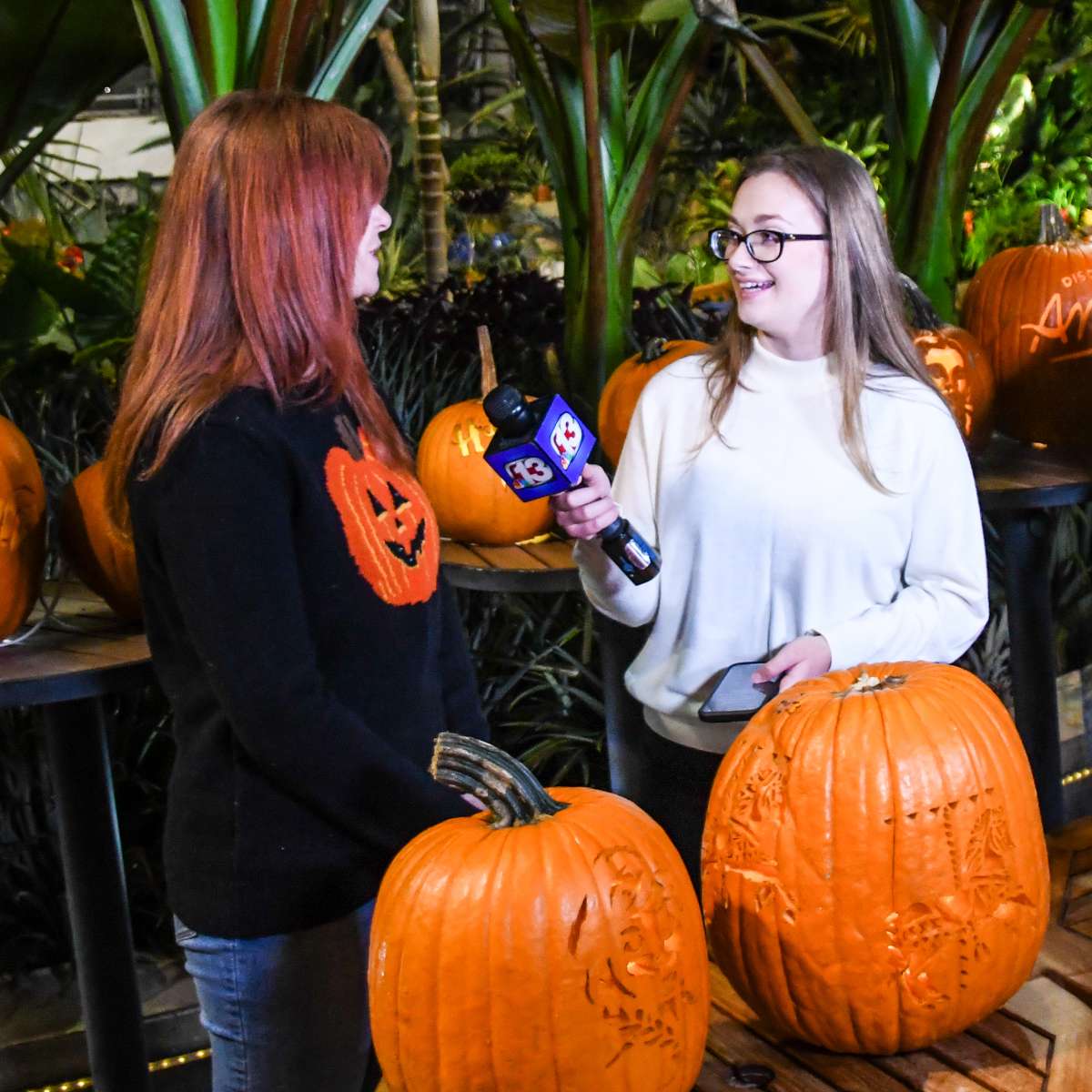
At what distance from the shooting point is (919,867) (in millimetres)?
1054

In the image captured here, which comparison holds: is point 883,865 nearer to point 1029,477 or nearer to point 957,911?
point 957,911

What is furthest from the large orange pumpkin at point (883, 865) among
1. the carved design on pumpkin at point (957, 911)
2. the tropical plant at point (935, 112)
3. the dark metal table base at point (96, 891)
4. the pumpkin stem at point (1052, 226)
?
the tropical plant at point (935, 112)

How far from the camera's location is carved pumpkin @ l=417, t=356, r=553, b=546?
2357 mm

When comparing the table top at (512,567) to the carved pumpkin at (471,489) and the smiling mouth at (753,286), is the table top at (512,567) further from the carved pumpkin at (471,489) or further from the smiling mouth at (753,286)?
the smiling mouth at (753,286)

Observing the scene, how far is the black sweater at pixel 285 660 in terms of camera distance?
122cm

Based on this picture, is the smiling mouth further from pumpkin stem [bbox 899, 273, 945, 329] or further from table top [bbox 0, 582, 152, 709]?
table top [bbox 0, 582, 152, 709]

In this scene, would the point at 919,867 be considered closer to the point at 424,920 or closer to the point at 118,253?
the point at 424,920

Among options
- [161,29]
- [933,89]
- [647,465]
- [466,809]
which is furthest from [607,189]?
[466,809]

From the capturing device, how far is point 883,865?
1057mm

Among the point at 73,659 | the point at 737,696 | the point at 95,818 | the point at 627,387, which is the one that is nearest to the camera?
the point at 737,696

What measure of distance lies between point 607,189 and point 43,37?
1.06m

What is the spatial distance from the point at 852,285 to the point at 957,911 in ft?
2.83

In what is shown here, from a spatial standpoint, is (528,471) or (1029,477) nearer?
(528,471)

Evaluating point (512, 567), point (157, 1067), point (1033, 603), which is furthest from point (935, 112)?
point (157, 1067)
